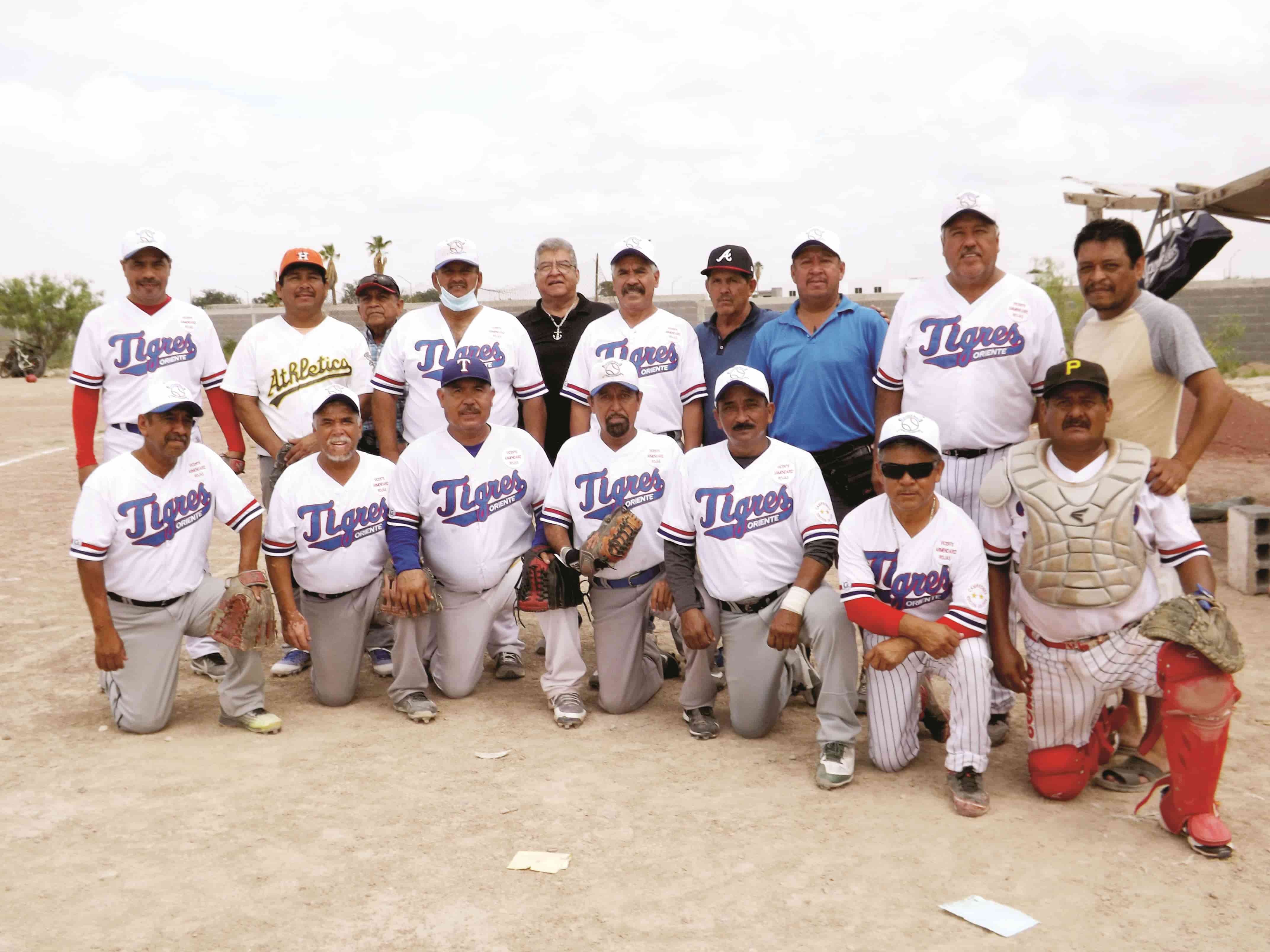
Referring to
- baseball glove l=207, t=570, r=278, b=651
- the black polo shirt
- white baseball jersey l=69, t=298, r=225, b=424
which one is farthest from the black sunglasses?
white baseball jersey l=69, t=298, r=225, b=424

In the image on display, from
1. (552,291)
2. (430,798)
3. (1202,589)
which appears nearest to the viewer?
(1202,589)

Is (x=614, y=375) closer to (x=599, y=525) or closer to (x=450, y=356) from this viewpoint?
(x=599, y=525)

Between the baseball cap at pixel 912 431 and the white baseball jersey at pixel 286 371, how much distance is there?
10.4 ft

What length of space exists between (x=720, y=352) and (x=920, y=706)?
229 centimetres

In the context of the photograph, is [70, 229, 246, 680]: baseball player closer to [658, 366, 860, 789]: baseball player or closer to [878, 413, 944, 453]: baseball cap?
[658, 366, 860, 789]: baseball player

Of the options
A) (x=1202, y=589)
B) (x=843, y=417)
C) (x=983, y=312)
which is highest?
(x=983, y=312)

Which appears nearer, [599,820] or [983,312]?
[599,820]

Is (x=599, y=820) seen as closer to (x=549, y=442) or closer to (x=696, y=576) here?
(x=696, y=576)

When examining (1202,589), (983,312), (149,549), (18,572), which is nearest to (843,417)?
(983,312)

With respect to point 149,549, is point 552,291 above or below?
above

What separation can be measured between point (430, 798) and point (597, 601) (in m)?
1.53

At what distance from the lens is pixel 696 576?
212 inches

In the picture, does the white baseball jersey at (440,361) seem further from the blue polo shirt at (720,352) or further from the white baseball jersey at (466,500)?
the blue polo shirt at (720,352)

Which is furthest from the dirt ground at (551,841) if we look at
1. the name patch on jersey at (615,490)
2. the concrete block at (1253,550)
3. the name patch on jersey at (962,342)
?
the concrete block at (1253,550)
